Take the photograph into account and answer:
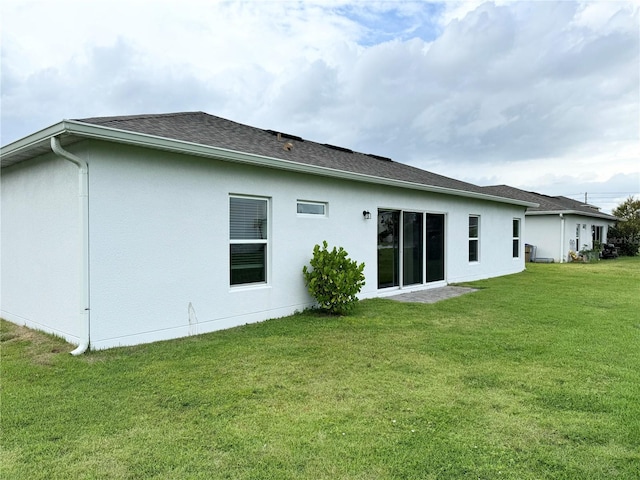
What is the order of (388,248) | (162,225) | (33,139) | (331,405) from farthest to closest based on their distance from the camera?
(388,248) → (162,225) → (33,139) → (331,405)

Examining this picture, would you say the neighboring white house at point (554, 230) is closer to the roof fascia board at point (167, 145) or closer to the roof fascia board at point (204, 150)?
the roof fascia board at point (204, 150)

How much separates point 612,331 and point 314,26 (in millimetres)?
9927

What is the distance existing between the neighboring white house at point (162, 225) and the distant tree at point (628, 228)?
26719mm

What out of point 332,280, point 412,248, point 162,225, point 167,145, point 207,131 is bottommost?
point 332,280

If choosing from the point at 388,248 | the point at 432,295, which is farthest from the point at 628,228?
the point at 388,248

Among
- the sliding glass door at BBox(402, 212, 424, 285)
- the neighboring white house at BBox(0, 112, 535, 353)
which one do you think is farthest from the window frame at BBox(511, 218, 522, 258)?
the neighboring white house at BBox(0, 112, 535, 353)

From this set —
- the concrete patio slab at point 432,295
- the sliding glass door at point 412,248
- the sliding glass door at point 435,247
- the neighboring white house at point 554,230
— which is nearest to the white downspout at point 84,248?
the concrete patio slab at point 432,295

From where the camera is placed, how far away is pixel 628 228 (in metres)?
28.0

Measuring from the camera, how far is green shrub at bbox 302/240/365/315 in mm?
7254

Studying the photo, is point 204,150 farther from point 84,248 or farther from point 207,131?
point 84,248

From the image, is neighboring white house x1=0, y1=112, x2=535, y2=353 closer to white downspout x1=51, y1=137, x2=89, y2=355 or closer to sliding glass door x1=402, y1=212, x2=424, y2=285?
white downspout x1=51, y1=137, x2=89, y2=355

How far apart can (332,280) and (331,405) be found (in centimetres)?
382

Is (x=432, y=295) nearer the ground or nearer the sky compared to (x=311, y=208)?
nearer the ground

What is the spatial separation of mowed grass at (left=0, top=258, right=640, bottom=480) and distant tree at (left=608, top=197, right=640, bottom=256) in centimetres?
2656
